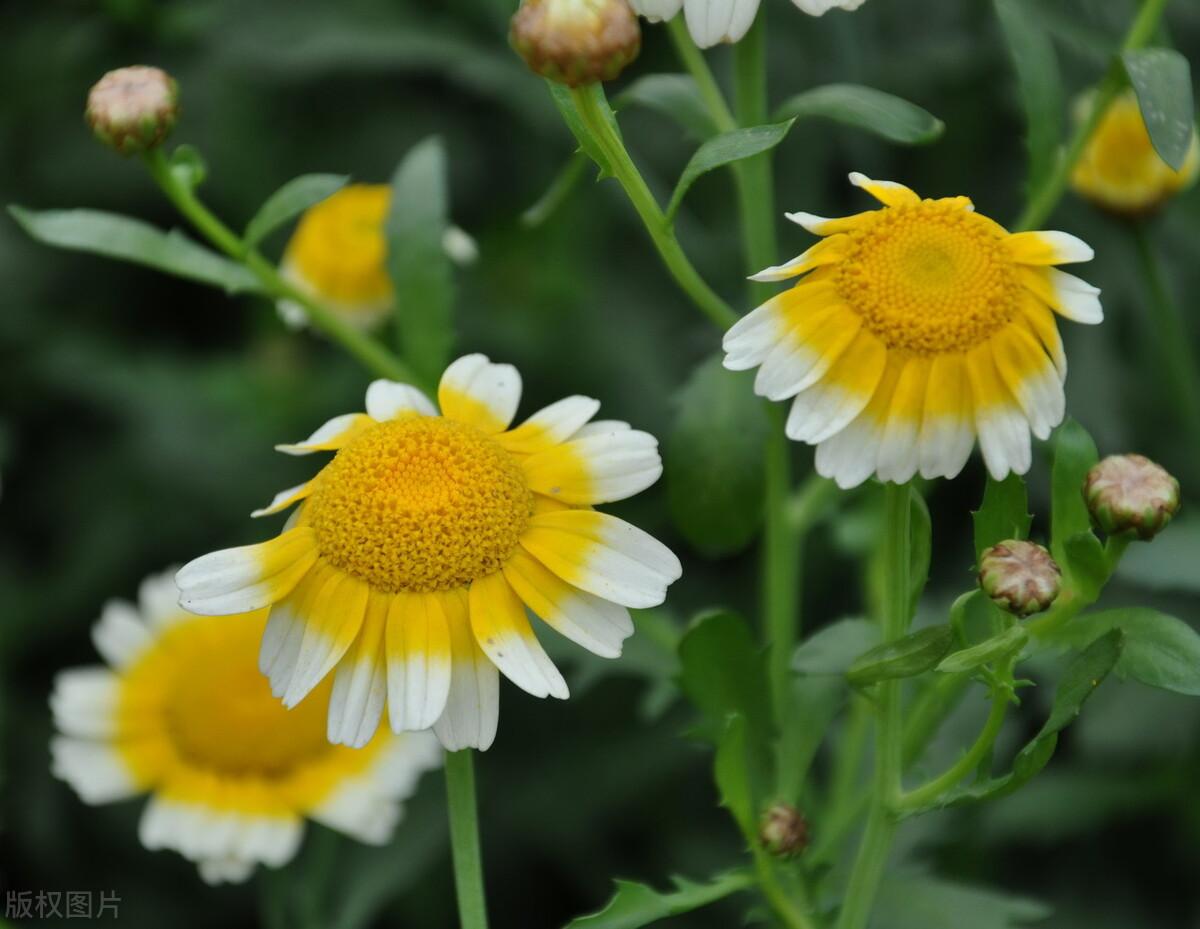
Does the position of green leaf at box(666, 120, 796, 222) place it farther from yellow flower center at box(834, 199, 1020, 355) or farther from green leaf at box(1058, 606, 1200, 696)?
green leaf at box(1058, 606, 1200, 696)

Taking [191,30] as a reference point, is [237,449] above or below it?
below

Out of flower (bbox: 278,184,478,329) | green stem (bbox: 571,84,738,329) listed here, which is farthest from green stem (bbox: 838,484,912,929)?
flower (bbox: 278,184,478,329)

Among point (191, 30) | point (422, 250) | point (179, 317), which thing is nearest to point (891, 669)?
point (422, 250)

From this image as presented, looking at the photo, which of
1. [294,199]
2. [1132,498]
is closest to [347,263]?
[294,199]

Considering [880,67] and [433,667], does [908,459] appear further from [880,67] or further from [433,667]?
[880,67]

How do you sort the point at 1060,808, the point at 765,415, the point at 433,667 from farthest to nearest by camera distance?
the point at 1060,808 < the point at 765,415 < the point at 433,667

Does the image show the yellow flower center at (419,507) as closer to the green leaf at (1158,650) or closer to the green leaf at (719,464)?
the green leaf at (719,464)
